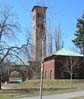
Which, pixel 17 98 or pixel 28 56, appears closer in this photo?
pixel 17 98

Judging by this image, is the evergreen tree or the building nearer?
the building

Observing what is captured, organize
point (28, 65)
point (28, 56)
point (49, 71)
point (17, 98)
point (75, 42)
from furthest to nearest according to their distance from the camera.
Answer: point (75, 42) → point (49, 71) → point (28, 65) → point (28, 56) → point (17, 98)

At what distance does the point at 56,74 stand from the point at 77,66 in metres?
4.68

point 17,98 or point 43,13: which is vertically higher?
point 43,13

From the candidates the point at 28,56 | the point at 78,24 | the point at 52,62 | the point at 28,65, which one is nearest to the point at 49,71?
the point at 52,62

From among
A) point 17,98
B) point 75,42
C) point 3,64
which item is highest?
point 75,42

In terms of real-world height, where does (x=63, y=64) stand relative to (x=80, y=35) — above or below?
below

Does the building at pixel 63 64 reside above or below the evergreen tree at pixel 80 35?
below

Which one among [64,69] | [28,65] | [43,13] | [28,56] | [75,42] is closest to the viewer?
[43,13]

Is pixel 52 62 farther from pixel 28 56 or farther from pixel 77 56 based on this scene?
pixel 28 56

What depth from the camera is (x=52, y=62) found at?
235ft

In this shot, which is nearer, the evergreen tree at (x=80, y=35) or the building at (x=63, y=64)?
the building at (x=63, y=64)

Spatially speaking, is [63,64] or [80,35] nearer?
[63,64]

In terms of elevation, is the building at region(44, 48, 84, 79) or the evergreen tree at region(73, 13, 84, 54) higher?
the evergreen tree at region(73, 13, 84, 54)
